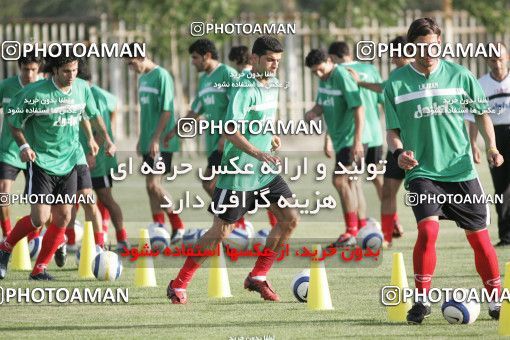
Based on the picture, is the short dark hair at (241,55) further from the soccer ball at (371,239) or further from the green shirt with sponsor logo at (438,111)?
the green shirt with sponsor logo at (438,111)

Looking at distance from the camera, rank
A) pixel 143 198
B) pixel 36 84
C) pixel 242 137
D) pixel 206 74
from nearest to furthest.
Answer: pixel 242 137 < pixel 36 84 < pixel 206 74 < pixel 143 198

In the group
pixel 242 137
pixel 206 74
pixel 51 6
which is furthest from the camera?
pixel 51 6

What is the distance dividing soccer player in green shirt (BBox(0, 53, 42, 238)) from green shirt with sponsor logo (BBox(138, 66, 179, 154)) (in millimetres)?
1651

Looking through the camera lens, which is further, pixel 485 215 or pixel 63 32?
pixel 63 32

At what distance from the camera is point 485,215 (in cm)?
996

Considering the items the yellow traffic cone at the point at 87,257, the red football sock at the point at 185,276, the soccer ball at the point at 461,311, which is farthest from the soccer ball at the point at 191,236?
the soccer ball at the point at 461,311

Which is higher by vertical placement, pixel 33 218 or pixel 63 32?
pixel 63 32

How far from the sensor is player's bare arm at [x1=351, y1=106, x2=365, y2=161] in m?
15.0

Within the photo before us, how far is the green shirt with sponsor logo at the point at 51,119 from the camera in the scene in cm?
1234

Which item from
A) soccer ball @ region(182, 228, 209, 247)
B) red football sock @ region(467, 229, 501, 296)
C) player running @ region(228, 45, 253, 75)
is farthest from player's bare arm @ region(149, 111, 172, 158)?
red football sock @ region(467, 229, 501, 296)

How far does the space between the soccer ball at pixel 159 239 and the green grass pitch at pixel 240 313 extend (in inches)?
50.7

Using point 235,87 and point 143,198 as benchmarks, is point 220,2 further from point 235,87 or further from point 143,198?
point 235,87

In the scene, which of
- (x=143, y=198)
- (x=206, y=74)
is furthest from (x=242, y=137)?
(x=143, y=198)

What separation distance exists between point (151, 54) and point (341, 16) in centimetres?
468
